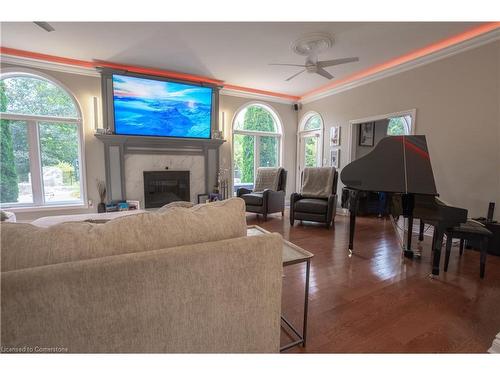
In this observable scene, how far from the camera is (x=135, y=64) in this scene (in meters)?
4.29

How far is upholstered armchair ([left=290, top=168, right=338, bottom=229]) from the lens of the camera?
3939 millimetres

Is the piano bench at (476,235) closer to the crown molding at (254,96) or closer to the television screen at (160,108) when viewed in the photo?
the television screen at (160,108)

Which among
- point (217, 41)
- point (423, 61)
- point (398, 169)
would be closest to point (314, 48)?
point (217, 41)

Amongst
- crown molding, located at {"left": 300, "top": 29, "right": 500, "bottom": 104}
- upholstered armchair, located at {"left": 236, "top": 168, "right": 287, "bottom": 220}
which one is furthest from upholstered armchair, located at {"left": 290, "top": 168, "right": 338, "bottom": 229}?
crown molding, located at {"left": 300, "top": 29, "right": 500, "bottom": 104}

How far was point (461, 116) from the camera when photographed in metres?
3.33

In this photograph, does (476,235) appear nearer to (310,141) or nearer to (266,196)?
(266,196)

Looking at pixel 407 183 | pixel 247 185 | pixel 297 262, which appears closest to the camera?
pixel 297 262

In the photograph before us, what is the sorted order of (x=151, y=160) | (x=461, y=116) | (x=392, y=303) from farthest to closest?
1. (x=151, y=160)
2. (x=461, y=116)
3. (x=392, y=303)

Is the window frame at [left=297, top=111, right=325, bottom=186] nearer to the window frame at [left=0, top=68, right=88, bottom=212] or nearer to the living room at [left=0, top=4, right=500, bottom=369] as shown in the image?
the living room at [left=0, top=4, right=500, bottom=369]

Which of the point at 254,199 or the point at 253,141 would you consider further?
the point at 253,141

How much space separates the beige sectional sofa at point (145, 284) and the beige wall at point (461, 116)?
3.65 meters

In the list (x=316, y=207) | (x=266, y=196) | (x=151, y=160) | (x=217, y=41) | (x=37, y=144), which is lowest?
(x=316, y=207)

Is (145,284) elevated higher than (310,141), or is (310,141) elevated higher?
(310,141)

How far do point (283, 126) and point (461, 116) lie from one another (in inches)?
141
